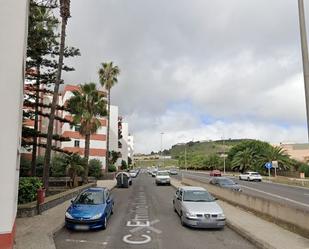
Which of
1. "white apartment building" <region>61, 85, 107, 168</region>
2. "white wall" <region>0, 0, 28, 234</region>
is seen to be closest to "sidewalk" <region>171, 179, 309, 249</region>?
"white wall" <region>0, 0, 28, 234</region>

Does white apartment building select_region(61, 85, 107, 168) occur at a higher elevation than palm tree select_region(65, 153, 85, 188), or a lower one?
higher

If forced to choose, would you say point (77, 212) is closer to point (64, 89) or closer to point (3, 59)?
point (3, 59)

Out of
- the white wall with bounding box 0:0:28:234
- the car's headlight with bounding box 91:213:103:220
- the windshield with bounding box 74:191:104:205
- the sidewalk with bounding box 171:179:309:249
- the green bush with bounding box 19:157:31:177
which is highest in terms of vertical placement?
the white wall with bounding box 0:0:28:234

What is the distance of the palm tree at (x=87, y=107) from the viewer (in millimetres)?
39781

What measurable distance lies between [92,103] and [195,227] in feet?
90.1

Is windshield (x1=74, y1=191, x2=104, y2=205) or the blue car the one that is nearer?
the blue car

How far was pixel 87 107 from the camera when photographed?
4053 cm

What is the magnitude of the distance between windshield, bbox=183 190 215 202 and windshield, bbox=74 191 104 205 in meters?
3.70

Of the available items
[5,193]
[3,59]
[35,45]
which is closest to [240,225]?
[5,193]

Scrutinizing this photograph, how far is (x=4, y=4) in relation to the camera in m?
10.2

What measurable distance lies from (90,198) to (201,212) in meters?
4.82

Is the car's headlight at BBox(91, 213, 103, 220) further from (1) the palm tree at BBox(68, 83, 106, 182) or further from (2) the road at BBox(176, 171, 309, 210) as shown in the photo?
(1) the palm tree at BBox(68, 83, 106, 182)

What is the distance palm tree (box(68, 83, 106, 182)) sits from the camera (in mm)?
39781

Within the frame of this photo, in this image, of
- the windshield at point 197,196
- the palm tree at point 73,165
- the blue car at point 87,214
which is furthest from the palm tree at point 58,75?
the windshield at point 197,196
